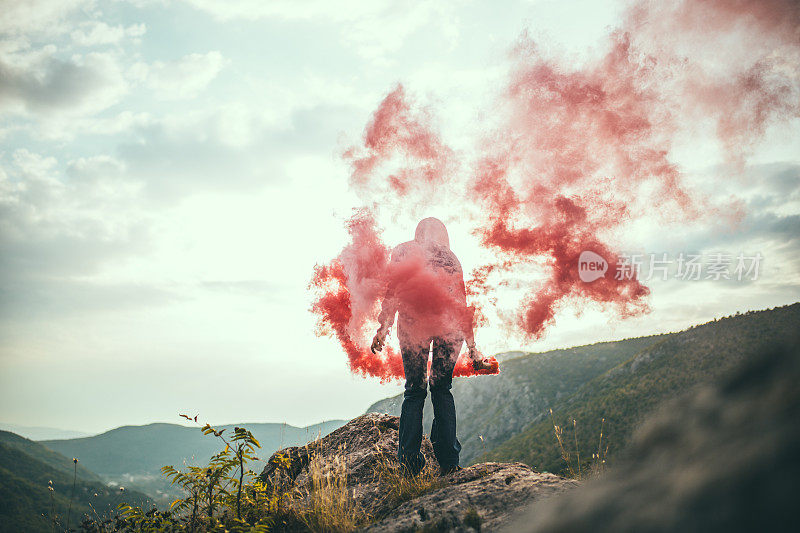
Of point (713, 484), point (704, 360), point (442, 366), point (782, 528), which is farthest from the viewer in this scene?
point (704, 360)

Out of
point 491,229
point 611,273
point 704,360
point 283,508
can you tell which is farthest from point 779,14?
point 704,360

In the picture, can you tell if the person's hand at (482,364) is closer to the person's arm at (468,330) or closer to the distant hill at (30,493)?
the person's arm at (468,330)

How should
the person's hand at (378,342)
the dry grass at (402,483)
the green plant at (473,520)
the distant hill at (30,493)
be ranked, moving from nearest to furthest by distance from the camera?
the green plant at (473,520)
the dry grass at (402,483)
the person's hand at (378,342)
the distant hill at (30,493)

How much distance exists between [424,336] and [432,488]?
5.84 ft

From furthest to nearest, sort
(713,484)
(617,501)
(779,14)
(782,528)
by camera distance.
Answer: (779,14)
(617,501)
(713,484)
(782,528)

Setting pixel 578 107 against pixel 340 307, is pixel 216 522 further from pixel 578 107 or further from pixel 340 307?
pixel 578 107

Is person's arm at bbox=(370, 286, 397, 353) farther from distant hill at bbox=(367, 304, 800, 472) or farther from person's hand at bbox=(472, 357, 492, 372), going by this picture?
distant hill at bbox=(367, 304, 800, 472)

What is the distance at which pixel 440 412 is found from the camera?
567 centimetres

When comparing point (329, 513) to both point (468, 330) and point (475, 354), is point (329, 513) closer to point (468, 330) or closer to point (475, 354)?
point (475, 354)

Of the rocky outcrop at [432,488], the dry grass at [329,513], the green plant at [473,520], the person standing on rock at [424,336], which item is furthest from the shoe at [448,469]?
the green plant at [473,520]

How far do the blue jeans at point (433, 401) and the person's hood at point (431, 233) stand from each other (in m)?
1.34

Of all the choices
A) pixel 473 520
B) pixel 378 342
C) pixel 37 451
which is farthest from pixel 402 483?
pixel 37 451

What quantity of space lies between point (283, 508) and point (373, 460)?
62.7 inches

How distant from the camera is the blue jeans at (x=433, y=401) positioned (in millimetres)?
5453
